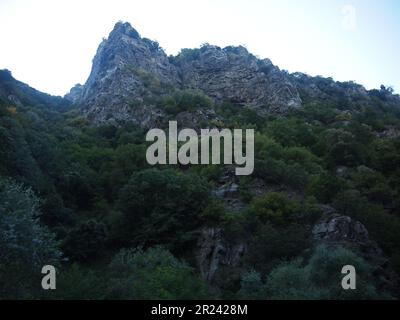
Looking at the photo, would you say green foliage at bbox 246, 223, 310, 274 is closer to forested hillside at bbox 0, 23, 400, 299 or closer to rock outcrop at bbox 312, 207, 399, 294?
forested hillside at bbox 0, 23, 400, 299

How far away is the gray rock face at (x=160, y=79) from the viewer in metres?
59.1

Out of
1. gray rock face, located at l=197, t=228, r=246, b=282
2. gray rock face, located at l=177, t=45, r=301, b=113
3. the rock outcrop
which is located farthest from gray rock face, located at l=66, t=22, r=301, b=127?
the rock outcrop

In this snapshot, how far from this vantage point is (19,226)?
70.2 ft

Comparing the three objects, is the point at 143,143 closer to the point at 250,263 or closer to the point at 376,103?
the point at 250,263

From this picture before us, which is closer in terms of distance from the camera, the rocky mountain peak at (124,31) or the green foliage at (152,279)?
the green foliage at (152,279)

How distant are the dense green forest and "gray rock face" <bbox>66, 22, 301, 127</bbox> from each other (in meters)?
4.20

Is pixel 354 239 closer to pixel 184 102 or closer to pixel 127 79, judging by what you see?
pixel 184 102

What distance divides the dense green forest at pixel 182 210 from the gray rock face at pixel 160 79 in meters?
4.20

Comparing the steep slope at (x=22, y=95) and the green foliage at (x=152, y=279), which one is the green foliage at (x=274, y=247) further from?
the steep slope at (x=22, y=95)

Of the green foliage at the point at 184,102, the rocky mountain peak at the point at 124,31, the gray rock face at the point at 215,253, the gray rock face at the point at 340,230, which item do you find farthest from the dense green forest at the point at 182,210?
the rocky mountain peak at the point at 124,31

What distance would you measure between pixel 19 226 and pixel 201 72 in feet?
173

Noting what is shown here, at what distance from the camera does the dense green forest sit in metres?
20.1

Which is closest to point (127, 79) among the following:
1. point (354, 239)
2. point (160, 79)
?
point (160, 79)
